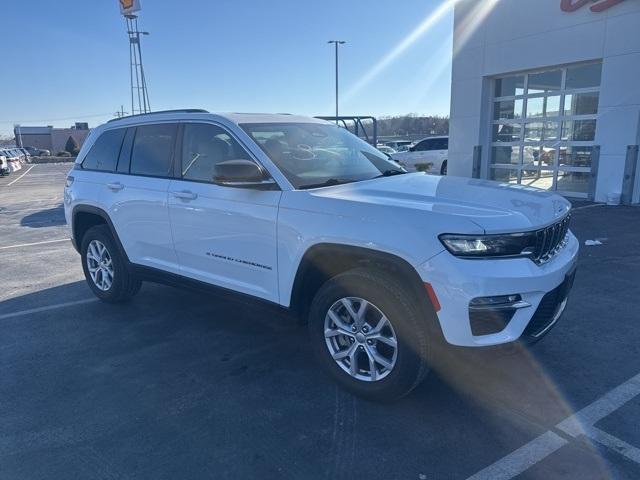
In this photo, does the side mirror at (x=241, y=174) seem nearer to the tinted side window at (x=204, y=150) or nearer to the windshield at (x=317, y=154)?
the windshield at (x=317, y=154)

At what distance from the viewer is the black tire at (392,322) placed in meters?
2.96

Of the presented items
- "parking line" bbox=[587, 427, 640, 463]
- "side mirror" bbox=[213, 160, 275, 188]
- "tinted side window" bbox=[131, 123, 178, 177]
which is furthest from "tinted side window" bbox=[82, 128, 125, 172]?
"parking line" bbox=[587, 427, 640, 463]

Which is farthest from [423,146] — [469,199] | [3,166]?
[3,166]

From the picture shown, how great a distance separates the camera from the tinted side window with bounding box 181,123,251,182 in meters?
3.97

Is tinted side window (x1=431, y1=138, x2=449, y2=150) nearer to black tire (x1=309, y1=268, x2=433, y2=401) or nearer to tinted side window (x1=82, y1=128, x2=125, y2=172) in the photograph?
tinted side window (x1=82, y1=128, x2=125, y2=172)

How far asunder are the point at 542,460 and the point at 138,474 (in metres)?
2.13

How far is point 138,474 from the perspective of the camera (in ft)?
8.59

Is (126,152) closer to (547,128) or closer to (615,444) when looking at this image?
(615,444)

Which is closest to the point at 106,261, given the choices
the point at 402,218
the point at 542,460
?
the point at 402,218

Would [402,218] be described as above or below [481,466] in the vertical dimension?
above

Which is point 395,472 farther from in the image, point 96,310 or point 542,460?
point 96,310

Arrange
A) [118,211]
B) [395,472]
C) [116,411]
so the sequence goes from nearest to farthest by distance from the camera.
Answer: [395,472], [116,411], [118,211]

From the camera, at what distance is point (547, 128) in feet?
42.2

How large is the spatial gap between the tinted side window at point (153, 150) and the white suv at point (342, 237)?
0.02 meters
